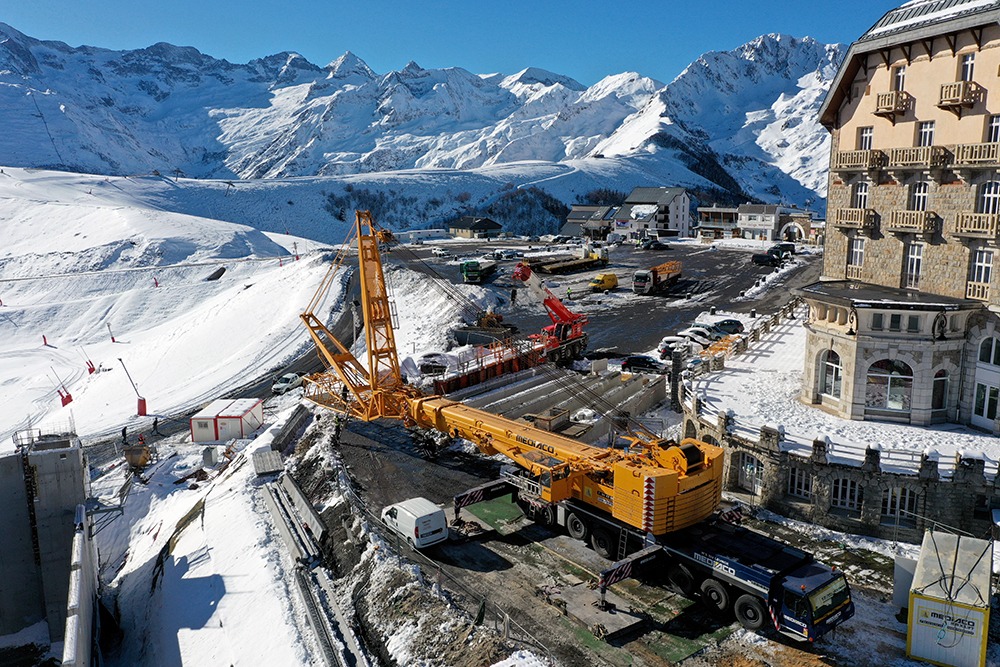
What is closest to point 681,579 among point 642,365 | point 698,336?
point 642,365

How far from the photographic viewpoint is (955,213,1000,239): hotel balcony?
27.5m

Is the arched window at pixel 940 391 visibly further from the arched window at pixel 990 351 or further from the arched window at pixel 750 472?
the arched window at pixel 750 472

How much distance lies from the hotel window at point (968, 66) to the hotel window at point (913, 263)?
23.5 feet

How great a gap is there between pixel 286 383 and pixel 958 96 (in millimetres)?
43139

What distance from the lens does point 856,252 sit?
3453cm

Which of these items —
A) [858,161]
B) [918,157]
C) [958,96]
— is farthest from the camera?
[858,161]

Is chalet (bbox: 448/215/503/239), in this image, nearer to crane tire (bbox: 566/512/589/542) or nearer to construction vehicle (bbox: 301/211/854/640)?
construction vehicle (bbox: 301/211/854/640)

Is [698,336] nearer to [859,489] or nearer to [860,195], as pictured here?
[860,195]

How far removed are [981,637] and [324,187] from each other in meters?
163

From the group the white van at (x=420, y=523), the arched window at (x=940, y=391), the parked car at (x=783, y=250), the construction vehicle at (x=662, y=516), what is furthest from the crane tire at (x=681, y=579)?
the parked car at (x=783, y=250)

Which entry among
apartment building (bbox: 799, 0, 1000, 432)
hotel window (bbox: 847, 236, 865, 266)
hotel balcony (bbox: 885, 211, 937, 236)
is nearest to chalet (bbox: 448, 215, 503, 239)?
hotel window (bbox: 847, 236, 865, 266)

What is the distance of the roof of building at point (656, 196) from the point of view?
128 metres

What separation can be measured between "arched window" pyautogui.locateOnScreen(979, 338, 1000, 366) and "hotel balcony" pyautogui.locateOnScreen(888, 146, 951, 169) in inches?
304

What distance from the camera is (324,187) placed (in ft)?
542
